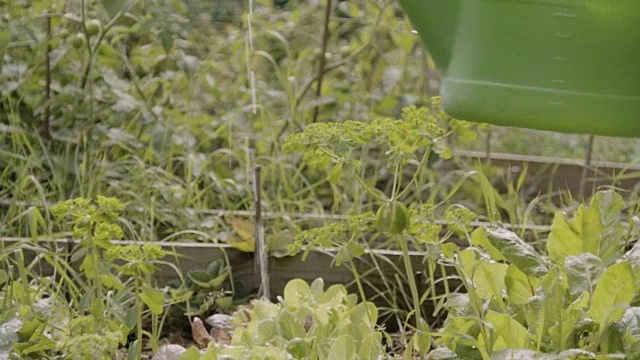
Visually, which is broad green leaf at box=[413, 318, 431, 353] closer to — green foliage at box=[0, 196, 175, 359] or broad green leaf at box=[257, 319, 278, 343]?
broad green leaf at box=[257, 319, 278, 343]

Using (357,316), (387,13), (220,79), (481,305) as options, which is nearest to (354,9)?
(387,13)

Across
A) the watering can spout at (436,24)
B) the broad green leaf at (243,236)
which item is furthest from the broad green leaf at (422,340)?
the broad green leaf at (243,236)

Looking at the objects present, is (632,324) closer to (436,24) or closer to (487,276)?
(487,276)

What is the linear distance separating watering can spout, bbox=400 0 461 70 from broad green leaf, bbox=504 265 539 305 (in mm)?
396

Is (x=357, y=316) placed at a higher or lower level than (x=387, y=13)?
lower

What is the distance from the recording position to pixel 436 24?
119 centimetres

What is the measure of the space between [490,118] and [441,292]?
1.02m

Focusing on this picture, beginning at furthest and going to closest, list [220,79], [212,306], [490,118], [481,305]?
[220,79] → [212,306] → [481,305] → [490,118]

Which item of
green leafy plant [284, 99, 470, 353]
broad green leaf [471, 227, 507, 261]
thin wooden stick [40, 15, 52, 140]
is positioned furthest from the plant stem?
thin wooden stick [40, 15, 52, 140]

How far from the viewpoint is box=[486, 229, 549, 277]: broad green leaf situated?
1.45 meters

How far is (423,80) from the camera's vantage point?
9.83 feet

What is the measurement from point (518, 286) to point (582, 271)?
10cm

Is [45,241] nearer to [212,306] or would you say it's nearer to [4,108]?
[212,306]

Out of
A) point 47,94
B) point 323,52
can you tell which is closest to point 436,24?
point 323,52
